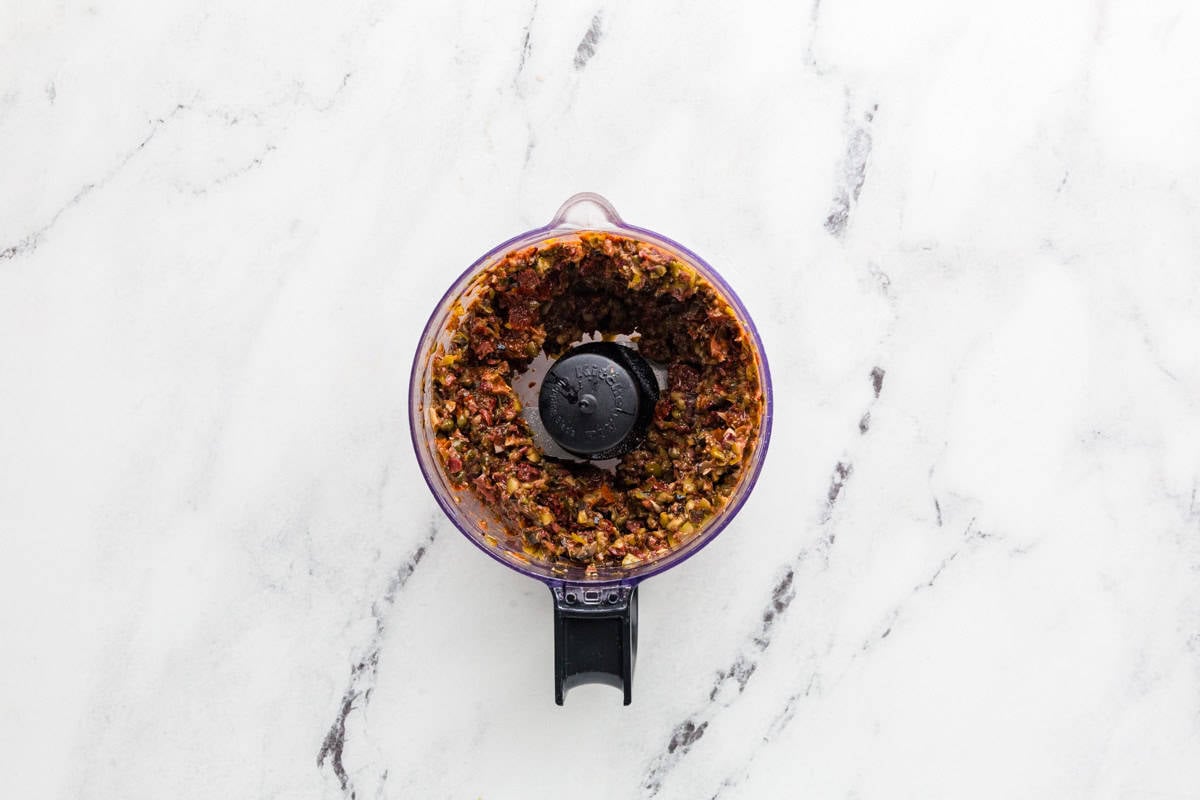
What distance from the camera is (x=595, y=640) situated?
153cm

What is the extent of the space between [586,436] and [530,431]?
10cm

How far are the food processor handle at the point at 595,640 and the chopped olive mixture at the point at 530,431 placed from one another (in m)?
0.07

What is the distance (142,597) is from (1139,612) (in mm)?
1857

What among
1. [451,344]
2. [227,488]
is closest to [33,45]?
[227,488]

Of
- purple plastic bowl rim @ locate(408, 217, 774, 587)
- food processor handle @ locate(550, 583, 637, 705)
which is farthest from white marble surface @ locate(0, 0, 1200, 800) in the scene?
food processor handle @ locate(550, 583, 637, 705)

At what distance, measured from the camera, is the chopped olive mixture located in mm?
1562

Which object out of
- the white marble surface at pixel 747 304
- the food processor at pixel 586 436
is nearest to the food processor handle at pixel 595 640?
the food processor at pixel 586 436

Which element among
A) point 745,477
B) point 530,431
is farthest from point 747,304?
point 530,431

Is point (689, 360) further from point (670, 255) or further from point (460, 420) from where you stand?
point (460, 420)

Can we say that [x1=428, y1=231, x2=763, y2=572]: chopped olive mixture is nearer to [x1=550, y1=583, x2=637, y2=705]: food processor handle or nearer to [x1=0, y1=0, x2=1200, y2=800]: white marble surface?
[x1=550, y1=583, x2=637, y2=705]: food processor handle

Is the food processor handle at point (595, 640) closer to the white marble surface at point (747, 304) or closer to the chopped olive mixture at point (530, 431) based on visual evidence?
the chopped olive mixture at point (530, 431)

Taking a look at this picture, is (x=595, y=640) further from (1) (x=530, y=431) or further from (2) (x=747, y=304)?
(2) (x=747, y=304)

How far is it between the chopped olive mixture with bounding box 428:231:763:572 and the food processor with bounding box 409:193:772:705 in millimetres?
17

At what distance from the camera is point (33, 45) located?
1.81 m
